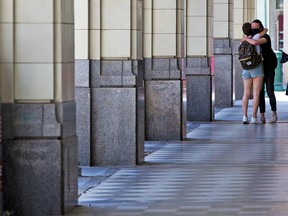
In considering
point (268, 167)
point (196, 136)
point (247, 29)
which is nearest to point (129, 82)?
point (268, 167)

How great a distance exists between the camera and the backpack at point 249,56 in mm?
19203

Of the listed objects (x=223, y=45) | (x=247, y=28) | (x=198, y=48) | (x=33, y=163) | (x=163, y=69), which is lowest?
(x=33, y=163)

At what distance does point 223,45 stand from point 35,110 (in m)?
16.9

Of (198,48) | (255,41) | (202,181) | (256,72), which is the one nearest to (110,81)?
(202,181)

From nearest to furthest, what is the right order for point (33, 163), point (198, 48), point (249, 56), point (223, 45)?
point (33, 163) < point (249, 56) < point (198, 48) < point (223, 45)

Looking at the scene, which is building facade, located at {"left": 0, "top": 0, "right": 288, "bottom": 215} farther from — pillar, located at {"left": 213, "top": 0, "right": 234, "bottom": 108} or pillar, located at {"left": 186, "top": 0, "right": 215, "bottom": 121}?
pillar, located at {"left": 213, "top": 0, "right": 234, "bottom": 108}

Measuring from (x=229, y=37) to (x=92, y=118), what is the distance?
12972mm

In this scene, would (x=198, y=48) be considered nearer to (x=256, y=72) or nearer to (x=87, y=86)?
(x=256, y=72)

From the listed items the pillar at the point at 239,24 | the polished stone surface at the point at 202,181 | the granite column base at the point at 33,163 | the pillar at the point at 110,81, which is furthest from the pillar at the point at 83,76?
the pillar at the point at 239,24

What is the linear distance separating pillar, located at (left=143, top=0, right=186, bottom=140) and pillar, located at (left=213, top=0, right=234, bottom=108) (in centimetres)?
899

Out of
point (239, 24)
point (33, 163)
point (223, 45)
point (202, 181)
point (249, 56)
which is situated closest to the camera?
point (33, 163)

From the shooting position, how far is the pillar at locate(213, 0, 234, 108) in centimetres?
2619

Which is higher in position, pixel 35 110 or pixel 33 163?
pixel 35 110

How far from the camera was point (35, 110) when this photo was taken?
9.75 metres
